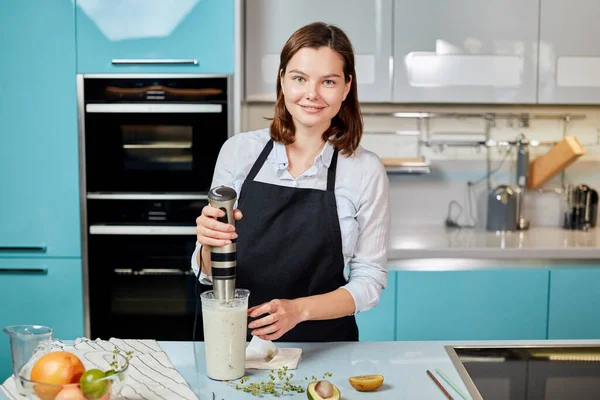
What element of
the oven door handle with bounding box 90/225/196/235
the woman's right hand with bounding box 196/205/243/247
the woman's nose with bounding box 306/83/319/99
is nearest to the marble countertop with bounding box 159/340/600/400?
the woman's right hand with bounding box 196/205/243/247

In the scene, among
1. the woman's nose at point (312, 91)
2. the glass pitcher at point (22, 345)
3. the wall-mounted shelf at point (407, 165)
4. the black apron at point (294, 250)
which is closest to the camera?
the glass pitcher at point (22, 345)

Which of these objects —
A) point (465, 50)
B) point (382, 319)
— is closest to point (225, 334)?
point (382, 319)

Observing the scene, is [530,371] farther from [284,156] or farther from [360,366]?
[284,156]

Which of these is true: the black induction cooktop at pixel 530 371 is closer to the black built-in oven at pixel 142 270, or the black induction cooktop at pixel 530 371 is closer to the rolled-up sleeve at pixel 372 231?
the rolled-up sleeve at pixel 372 231

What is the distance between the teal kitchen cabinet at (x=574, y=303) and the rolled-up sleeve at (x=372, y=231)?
135 centimetres

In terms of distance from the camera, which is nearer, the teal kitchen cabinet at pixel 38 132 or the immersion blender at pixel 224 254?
the immersion blender at pixel 224 254

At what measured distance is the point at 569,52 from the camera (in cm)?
303

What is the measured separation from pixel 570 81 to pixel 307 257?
1868 millimetres

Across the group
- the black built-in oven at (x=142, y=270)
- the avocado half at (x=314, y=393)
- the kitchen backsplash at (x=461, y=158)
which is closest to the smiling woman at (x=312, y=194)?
the avocado half at (x=314, y=393)

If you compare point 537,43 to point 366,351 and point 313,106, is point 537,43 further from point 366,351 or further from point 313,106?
point 366,351

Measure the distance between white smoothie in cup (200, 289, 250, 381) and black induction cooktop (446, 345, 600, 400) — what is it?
44cm

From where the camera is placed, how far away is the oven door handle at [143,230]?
111 inches

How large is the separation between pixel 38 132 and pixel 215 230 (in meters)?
1.79

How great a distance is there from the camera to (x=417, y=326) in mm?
2811
